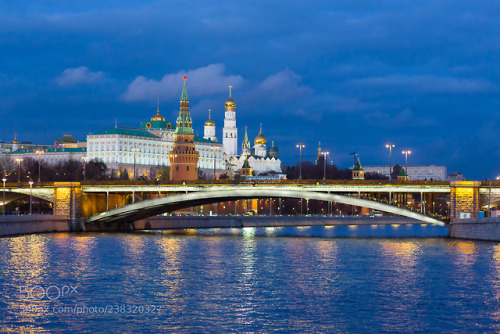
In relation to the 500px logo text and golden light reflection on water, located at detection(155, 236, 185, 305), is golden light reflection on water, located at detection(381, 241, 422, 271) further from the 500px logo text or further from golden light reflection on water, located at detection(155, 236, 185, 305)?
the 500px logo text

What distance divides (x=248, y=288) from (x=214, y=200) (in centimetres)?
4112

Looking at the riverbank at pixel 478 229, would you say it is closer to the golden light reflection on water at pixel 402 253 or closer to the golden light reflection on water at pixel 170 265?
the golden light reflection on water at pixel 402 253

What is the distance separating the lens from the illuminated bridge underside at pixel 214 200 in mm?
67312

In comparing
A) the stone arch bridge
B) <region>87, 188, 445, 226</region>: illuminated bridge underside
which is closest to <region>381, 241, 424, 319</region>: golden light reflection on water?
<region>87, 188, 445, 226</region>: illuminated bridge underside

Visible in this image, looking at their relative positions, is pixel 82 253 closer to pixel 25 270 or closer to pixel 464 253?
pixel 25 270

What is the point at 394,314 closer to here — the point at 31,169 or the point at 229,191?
the point at 229,191

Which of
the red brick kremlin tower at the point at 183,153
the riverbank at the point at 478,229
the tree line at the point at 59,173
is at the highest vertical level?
the red brick kremlin tower at the point at 183,153

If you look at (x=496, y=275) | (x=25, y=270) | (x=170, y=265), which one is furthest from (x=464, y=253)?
(x=25, y=270)

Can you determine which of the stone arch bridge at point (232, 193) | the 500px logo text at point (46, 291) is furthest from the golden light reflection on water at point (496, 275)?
the 500px logo text at point (46, 291)

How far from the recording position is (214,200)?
79.6 meters

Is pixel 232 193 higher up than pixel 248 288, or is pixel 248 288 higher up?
pixel 232 193

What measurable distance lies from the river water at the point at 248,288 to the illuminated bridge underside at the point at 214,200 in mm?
6692

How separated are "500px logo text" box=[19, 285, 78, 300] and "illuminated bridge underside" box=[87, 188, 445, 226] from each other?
32.8 meters

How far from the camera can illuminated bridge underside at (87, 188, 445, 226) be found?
67.3 m
